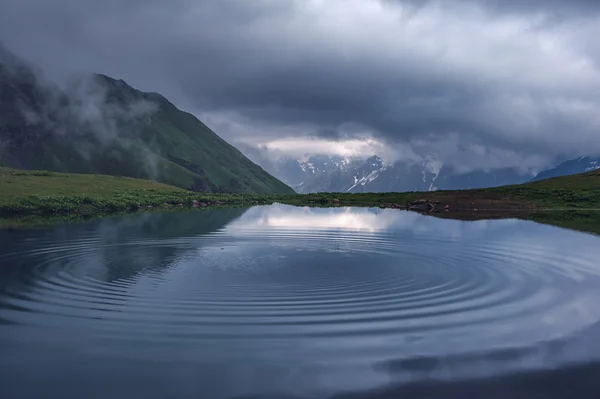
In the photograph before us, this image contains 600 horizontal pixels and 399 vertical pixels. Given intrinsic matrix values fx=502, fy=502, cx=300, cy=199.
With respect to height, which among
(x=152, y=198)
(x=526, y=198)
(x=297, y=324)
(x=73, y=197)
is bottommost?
(x=297, y=324)

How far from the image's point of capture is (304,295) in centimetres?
2312

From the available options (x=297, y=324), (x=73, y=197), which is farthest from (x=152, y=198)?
(x=297, y=324)

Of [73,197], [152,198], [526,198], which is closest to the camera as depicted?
[73,197]

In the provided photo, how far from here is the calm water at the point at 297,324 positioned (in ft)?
44.6

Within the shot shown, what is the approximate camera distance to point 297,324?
733 inches

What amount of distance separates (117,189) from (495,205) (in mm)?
89994

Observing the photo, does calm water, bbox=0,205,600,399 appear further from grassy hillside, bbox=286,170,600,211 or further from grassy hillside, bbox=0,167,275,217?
grassy hillside, bbox=286,170,600,211

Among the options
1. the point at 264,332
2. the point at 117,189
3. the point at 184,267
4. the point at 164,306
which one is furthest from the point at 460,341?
the point at 117,189

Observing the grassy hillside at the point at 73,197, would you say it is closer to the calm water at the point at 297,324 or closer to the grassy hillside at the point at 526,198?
the grassy hillside at the point at 526,198

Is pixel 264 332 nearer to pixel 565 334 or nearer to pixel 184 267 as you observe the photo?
pixel 565 334

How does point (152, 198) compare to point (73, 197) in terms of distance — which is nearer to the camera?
point (73, 197)

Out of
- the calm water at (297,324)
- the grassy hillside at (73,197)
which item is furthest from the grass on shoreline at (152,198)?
the calm water at (297,324)

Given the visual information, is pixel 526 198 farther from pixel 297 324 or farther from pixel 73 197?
pixel 297 324

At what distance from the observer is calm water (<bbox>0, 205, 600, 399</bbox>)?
1359 centimetres
